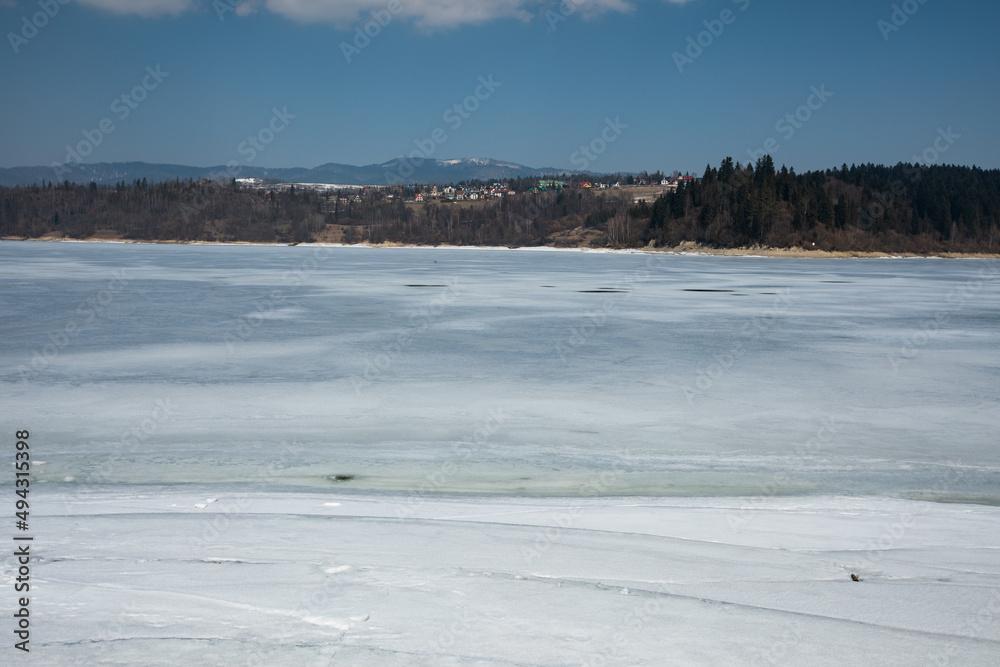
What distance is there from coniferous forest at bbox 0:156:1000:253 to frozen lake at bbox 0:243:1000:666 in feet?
284

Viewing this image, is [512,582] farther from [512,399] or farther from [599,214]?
[599,214]

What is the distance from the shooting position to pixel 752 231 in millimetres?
93125

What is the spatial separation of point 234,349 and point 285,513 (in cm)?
833

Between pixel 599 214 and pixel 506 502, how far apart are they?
129129 mm

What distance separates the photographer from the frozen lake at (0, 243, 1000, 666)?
10.8ft

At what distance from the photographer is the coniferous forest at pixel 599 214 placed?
96669mm

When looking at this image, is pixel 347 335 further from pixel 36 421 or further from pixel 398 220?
pixel 398 220

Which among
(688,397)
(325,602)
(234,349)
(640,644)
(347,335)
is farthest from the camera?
(347,335)

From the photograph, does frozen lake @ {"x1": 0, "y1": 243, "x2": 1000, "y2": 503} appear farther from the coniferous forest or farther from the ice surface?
the coniferous forest

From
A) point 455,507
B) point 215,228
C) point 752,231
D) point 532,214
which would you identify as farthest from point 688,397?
point 215,228

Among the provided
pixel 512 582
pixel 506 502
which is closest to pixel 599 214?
pixel 506 502

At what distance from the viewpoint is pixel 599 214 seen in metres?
132

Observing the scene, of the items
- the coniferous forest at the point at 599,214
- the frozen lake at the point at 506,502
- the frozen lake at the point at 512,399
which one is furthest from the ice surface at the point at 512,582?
the coniferous forest at the point at 599,214

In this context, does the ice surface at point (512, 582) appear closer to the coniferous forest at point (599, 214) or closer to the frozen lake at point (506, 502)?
the frozen lake at point (506, 502)
